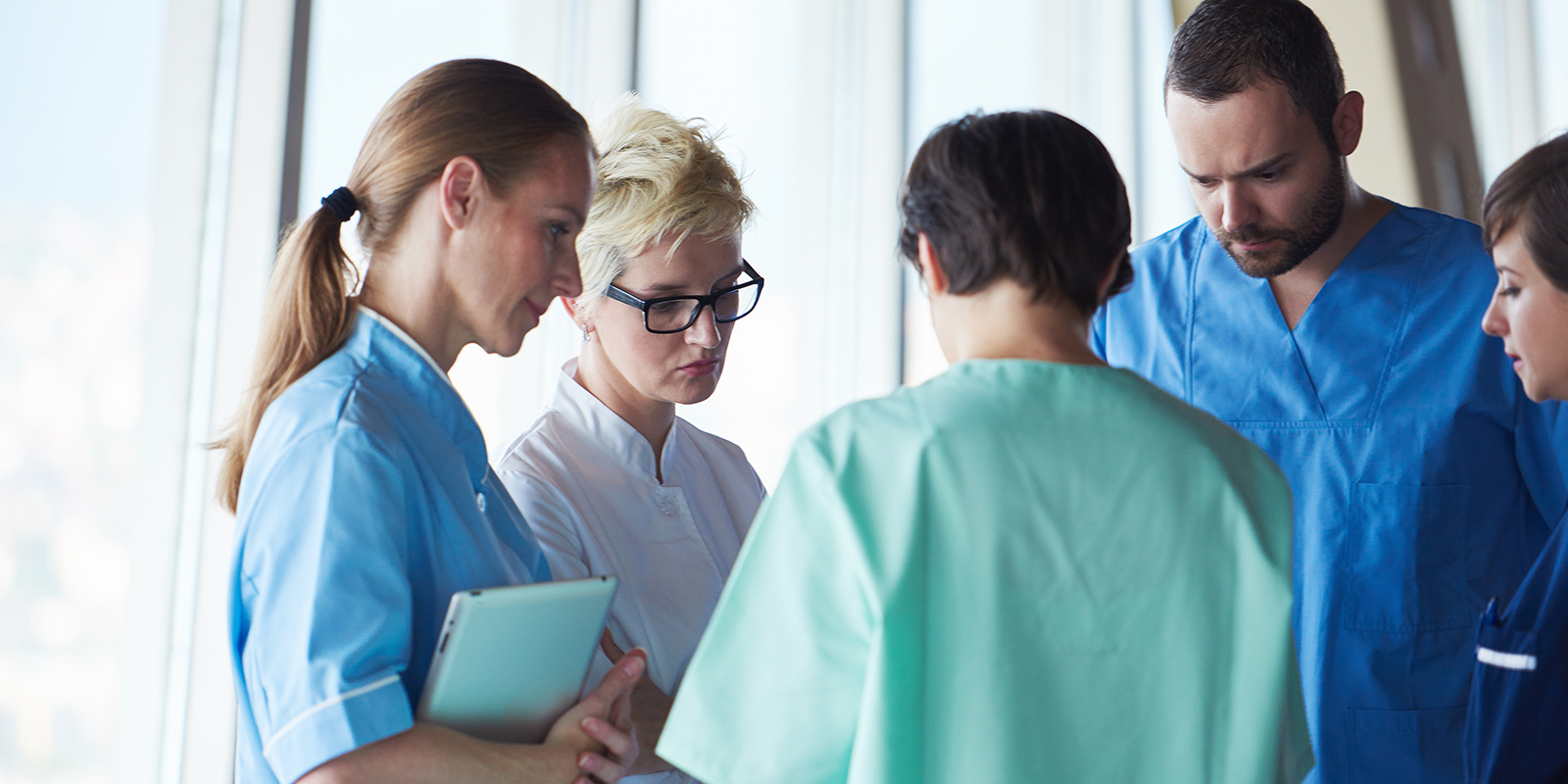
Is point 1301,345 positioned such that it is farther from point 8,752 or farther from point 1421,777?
point 8,752

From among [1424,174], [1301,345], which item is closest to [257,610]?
[1301,345]

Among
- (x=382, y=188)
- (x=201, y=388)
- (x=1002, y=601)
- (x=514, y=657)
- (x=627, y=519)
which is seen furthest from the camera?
(x=201, y=388)

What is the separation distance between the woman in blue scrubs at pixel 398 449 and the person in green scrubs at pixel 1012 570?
0.76ft

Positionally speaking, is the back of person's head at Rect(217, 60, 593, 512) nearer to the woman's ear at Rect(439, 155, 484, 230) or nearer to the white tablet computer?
the woman's ear at Rect(439, 155, 484, 230)

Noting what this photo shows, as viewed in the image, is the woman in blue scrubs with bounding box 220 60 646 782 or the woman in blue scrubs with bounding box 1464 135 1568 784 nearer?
the woman in blue scrubs with bounding box 220 60 646 782

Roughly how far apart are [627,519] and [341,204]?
522mm

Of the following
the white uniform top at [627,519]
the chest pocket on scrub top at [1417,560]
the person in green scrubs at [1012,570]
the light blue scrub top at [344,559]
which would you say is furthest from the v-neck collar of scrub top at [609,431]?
the chest pocket on scrub top at [1417,560]

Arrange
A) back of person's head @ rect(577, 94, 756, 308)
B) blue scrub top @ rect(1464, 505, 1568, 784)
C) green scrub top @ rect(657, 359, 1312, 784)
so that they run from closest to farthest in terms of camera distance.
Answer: green scrub top @ rect(657, 359, 1312, 784) → blue scrub top @ rect(1464, 505, 1568, 784) → back of person's head @ rect(577, 94, 756, 308)

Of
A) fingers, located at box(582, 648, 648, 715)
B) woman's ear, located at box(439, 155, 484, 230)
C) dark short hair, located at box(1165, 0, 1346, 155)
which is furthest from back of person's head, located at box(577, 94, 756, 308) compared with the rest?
dark short hair, located at box(1165, 0, 1346, 155)

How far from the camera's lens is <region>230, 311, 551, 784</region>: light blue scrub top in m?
0.83

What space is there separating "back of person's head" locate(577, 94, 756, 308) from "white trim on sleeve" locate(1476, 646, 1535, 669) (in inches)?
40.0

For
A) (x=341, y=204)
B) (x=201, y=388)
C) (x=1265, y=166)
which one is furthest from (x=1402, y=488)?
(x=201, y=388)

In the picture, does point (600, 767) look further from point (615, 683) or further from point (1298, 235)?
point (1298, 235)

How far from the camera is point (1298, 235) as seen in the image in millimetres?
1465
